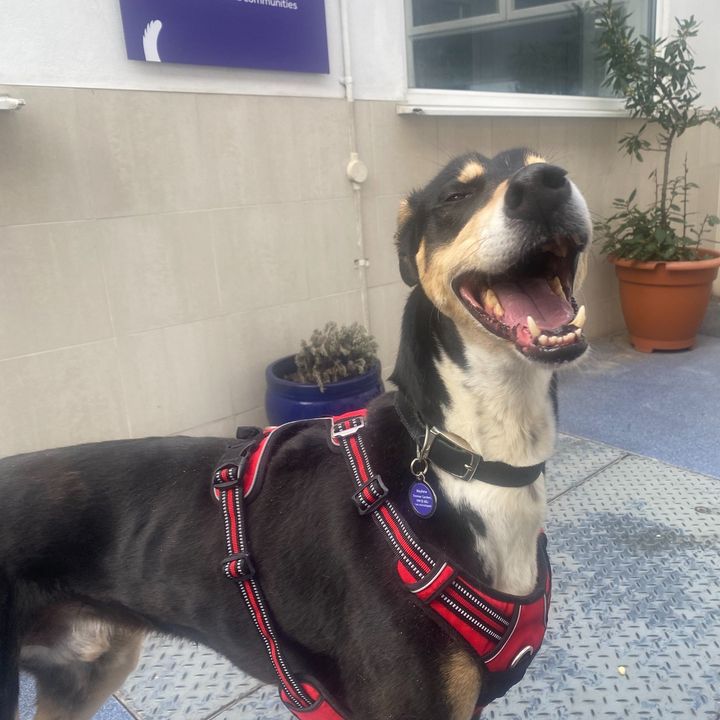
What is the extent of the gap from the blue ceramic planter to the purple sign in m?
1.58

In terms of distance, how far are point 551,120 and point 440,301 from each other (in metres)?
3.91

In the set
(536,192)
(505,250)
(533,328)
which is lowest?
(533,328)

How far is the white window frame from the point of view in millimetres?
3947

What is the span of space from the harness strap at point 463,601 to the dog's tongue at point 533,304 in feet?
1.43

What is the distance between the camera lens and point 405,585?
1255 mm

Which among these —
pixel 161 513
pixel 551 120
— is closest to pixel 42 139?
pixel 161 513

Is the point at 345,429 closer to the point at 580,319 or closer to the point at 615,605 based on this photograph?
the point at 580,319

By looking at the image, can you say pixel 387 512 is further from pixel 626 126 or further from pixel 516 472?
pixel 626 126

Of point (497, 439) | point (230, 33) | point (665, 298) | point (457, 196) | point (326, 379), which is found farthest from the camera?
point (665, 298)

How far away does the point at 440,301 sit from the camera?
1402mm

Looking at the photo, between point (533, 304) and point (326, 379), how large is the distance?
6.29 ft

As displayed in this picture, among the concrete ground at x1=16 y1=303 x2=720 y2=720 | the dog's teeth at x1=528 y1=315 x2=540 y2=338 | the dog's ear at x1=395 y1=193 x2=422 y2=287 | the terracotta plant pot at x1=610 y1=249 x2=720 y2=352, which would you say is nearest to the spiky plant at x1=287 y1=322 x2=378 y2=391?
the concrete ground at x1=16 y1=303 x2=720 y2=720

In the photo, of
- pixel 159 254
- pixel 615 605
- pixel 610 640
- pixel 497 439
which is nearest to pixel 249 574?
pixel 497 439

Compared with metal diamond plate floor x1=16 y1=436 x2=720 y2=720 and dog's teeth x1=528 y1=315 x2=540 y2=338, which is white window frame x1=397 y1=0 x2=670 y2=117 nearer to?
metal diamond plate floor x1=16 y1=436 x2=720 y2=720
